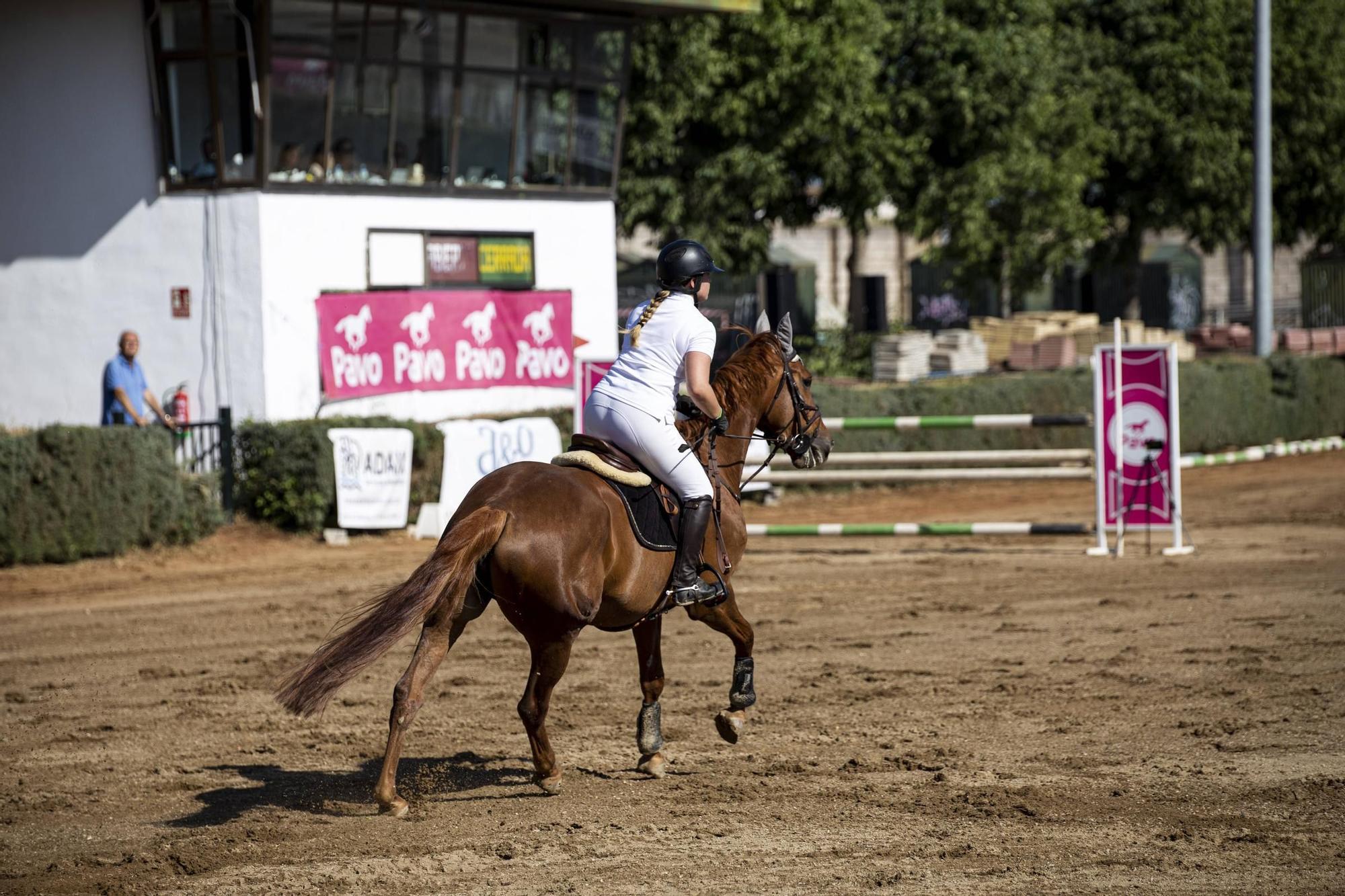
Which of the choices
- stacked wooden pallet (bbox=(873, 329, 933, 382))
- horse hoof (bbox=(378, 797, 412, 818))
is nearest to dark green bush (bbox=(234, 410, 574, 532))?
horse hoof (bbox=(378, 797, 412, 818))

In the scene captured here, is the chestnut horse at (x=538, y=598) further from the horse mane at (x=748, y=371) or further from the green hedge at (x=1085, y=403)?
the green hedge at (x=1085, y=403)

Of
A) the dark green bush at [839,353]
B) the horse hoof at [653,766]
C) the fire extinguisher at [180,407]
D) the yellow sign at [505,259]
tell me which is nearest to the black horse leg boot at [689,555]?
the horse hoof at [653,766]

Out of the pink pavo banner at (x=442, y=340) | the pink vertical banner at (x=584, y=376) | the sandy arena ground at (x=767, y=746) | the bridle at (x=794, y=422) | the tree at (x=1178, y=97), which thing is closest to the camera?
the sandy arena ground at (x=767, y=746)

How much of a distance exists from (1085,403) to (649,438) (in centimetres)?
1797

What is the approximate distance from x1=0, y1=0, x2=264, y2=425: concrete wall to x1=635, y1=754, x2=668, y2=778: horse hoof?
1385 cm

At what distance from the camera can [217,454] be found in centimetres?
1839

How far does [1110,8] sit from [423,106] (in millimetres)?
27224

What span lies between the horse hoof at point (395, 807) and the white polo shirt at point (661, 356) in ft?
7.29

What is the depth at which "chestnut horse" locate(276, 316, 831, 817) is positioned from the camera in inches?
265

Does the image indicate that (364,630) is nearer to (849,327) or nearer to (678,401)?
(678,401)

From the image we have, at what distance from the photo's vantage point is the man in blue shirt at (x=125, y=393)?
17234 mm

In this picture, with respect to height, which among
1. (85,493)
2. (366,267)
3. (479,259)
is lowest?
(85,493)

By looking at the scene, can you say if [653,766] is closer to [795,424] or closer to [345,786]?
[345,786]

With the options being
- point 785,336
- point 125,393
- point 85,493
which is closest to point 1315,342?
point 125,393
